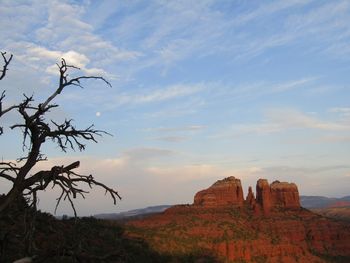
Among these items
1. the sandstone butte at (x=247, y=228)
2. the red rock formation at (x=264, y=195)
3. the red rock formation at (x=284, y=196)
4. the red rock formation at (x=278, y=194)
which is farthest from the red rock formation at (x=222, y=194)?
the red rock formation at (x=284, y=196)

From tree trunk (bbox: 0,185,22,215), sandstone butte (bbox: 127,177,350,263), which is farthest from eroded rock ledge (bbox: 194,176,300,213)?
tree trunk (bbox: 0,185,22,215)

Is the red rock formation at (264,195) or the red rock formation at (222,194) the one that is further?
the red rock formation at (222,194)

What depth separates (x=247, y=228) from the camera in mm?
116000

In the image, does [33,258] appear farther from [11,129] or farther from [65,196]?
[11,129]

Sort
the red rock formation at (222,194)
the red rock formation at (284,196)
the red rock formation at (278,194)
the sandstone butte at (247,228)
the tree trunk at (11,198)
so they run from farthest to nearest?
1. the red rock formation at (284,196)
2. the red rock formation at (278,194)
3. the red rock formation at (222,194)
4. the sandstone butte at (247,228)
5. the tree trunk at (11,198)

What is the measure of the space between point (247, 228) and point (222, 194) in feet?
80.5

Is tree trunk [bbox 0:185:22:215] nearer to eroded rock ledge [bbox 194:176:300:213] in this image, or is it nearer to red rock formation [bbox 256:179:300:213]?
eroded rock ledge [bbox 194:176:300:213]

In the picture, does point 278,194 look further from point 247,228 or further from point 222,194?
point 247,228

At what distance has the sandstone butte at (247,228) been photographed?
9751cm

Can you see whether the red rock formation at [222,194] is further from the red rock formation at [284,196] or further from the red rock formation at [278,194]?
the red rock formation at [284,196]

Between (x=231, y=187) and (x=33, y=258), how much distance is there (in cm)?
13477

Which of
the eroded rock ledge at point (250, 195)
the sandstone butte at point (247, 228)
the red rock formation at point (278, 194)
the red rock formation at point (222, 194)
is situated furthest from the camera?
the red rock formation at point (278, 194)

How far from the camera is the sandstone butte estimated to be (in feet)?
320

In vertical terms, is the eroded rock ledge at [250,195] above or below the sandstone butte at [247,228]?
above
